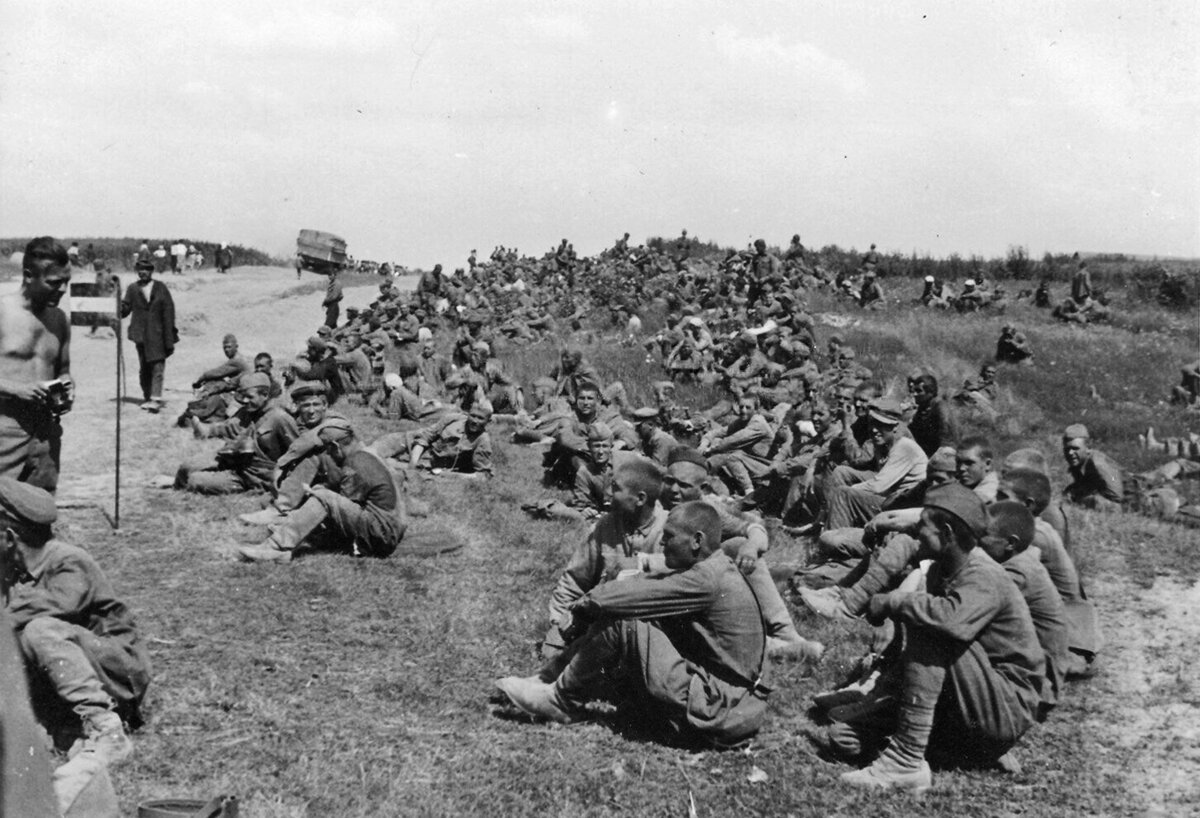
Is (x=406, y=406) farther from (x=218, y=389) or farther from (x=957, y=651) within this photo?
(x=957, y=651)

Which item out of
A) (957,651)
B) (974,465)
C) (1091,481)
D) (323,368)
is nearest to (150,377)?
(323,368)

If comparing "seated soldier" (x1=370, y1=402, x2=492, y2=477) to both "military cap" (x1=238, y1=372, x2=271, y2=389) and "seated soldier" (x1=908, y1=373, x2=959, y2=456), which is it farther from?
"seated soldier" (x1=908, y1=373, x2=959, y2=456)

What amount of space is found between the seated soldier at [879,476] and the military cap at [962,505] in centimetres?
319

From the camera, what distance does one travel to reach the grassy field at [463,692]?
4637mm

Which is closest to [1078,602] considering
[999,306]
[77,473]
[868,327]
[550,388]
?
[77,473]

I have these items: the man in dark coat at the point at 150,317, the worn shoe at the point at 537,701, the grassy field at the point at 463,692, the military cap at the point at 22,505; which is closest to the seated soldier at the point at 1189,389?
the grassy field at the point at 463,692

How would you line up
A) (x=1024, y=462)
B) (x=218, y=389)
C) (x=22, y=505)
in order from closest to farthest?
1. (x=22, y=505)
2. (x=1024, y=462)
3. (x=218, y=389)

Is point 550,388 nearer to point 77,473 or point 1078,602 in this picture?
point 77,473

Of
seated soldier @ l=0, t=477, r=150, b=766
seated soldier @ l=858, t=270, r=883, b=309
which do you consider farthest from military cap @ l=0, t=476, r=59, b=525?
seated soldier @ l=858, t=270, r=883, b=309

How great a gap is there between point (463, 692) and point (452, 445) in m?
6.70

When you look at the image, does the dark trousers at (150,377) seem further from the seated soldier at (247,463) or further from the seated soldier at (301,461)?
the seated soldier at (301,461)

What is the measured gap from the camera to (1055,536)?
596 centimetres

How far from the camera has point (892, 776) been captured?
4.77 metres

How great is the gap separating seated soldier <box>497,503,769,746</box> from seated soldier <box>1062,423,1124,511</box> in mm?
6718
